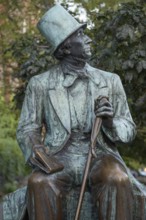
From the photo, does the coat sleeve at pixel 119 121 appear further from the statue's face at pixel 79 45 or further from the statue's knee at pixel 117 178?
the statue's knee at pixel 117 178

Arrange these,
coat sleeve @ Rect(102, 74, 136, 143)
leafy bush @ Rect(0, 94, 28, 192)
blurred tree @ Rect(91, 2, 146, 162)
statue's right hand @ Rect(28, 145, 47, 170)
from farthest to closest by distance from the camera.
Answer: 1. leafy bush @ Rect(0, 94, 28, 192)
2. blurred tree @ Rect(91, 2, 146, 162)
3. coat sleeve @ Rect(102, 74, 136, 143)
4. statue's right hand @ Rect(28, 145, 47, 170)

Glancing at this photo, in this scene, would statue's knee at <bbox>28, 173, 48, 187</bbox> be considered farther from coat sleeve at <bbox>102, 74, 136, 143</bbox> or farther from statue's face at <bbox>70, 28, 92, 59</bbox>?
statue's face at <bbox>70, 28, 92, 59</bbox>

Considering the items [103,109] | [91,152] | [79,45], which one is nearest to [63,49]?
[79,45]

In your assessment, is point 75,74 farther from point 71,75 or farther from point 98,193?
point 98,193

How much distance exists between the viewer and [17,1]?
39.2ft

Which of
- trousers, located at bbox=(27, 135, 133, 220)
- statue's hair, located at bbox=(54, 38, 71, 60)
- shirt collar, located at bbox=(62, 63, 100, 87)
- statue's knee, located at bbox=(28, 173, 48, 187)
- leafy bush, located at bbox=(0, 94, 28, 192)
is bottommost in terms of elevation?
leafy bush, located at bbox=(0, 94, 28, 192)

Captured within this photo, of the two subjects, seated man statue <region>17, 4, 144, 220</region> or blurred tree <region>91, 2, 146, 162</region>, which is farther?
blurred tree <region>91, 2, 146, 162</region>

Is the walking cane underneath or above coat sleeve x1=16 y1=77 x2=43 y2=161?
underneath

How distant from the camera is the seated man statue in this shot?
5887 millimetres

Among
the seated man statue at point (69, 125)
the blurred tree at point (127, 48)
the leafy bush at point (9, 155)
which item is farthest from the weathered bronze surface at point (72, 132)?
the leafy bush at point (9, 155)

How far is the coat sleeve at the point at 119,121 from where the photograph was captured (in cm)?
623

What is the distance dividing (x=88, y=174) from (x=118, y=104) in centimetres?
72

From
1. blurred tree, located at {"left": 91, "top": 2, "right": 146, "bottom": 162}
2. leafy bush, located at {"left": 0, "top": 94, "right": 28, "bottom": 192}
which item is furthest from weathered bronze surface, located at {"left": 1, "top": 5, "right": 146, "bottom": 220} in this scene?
leafy bush, located at {"left": 0, "top": 94, "right": 28, "bottom": 192}

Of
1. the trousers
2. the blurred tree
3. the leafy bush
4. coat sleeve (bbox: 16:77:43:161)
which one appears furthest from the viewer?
the leafy bush
